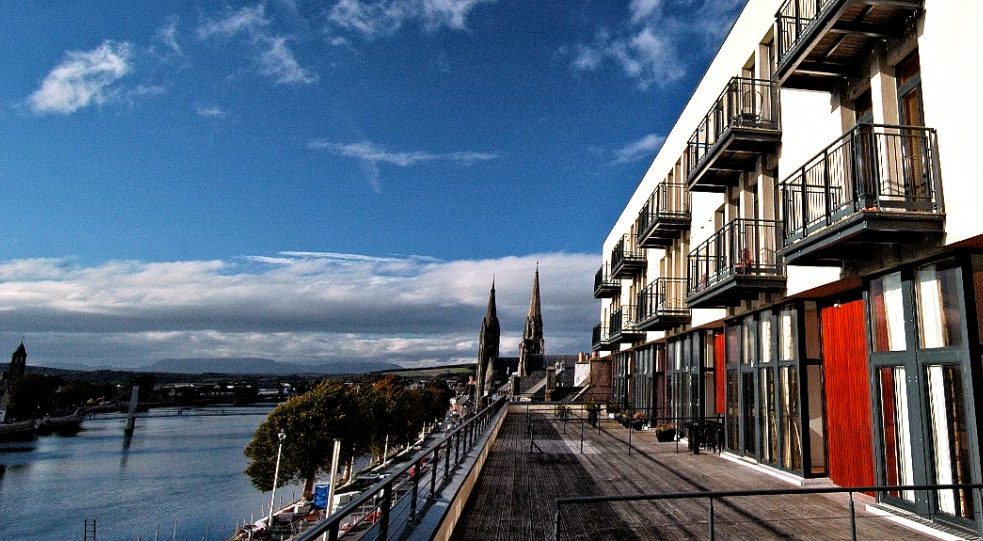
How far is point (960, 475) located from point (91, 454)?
117069 mm

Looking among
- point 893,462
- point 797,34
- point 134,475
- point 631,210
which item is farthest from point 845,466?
point 134,475

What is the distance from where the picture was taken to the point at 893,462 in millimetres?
7691

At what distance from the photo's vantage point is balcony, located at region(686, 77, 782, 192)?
1123cm

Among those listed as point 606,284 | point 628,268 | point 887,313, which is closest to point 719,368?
point 887,313

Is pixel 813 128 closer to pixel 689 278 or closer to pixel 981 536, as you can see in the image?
pixel 689 278

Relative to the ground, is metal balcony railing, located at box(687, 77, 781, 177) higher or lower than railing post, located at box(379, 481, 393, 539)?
higher

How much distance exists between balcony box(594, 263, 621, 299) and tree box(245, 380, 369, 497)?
74.8 ft

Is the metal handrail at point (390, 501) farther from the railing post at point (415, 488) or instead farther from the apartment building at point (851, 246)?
the apartment building at point (851, 246)

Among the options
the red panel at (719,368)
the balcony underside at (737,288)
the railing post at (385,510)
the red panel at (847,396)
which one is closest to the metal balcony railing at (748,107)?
the balcony underside at (737,288)

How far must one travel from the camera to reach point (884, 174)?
24.0 ft

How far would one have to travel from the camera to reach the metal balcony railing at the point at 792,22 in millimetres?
8845

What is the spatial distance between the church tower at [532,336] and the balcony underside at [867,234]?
387 feet

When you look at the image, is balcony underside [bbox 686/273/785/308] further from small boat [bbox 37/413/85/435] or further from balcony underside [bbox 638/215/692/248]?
small boat [bbox 37/413/85/435]

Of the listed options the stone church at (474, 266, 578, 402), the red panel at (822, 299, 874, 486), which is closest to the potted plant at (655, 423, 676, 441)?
the red panel at (822, 299, 874, 486)
